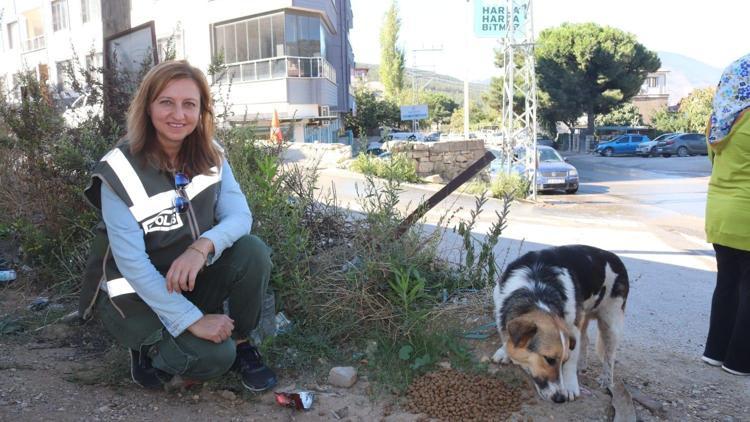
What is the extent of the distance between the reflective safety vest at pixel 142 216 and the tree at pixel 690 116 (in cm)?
5650

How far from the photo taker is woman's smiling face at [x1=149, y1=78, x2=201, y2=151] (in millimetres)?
2828

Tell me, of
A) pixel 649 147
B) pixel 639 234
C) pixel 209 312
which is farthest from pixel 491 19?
pixel 649 147

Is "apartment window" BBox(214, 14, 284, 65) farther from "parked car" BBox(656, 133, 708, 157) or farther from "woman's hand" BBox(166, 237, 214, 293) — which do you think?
"parked car" BBox(656, 133, 708, 157)

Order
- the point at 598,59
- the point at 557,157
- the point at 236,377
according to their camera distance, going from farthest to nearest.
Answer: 1. the point at 598,59
2. the point at 557,157
3. the point at 236,377

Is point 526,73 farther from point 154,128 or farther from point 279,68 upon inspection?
point 154,128

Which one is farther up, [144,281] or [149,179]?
[149,179]

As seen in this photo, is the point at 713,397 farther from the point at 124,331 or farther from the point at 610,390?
the point at 124,331

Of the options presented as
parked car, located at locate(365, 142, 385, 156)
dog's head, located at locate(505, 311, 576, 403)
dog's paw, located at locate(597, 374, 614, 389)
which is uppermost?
parked car, located at locate(365, 142, 385, 156)

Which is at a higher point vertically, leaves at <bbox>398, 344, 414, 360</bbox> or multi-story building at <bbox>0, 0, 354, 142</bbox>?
multi-story building at <bbox>0, 0, 354, 142</bbox>

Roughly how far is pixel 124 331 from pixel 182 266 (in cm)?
51

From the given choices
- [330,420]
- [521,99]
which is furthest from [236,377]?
[521,99]

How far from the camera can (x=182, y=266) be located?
2.58 m

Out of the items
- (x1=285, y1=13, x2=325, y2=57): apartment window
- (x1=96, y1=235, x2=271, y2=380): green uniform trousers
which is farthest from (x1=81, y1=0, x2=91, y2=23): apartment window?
(x1=96, y1=235, x2=271, y2=380): green uniform trousers

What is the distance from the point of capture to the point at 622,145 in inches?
1769
